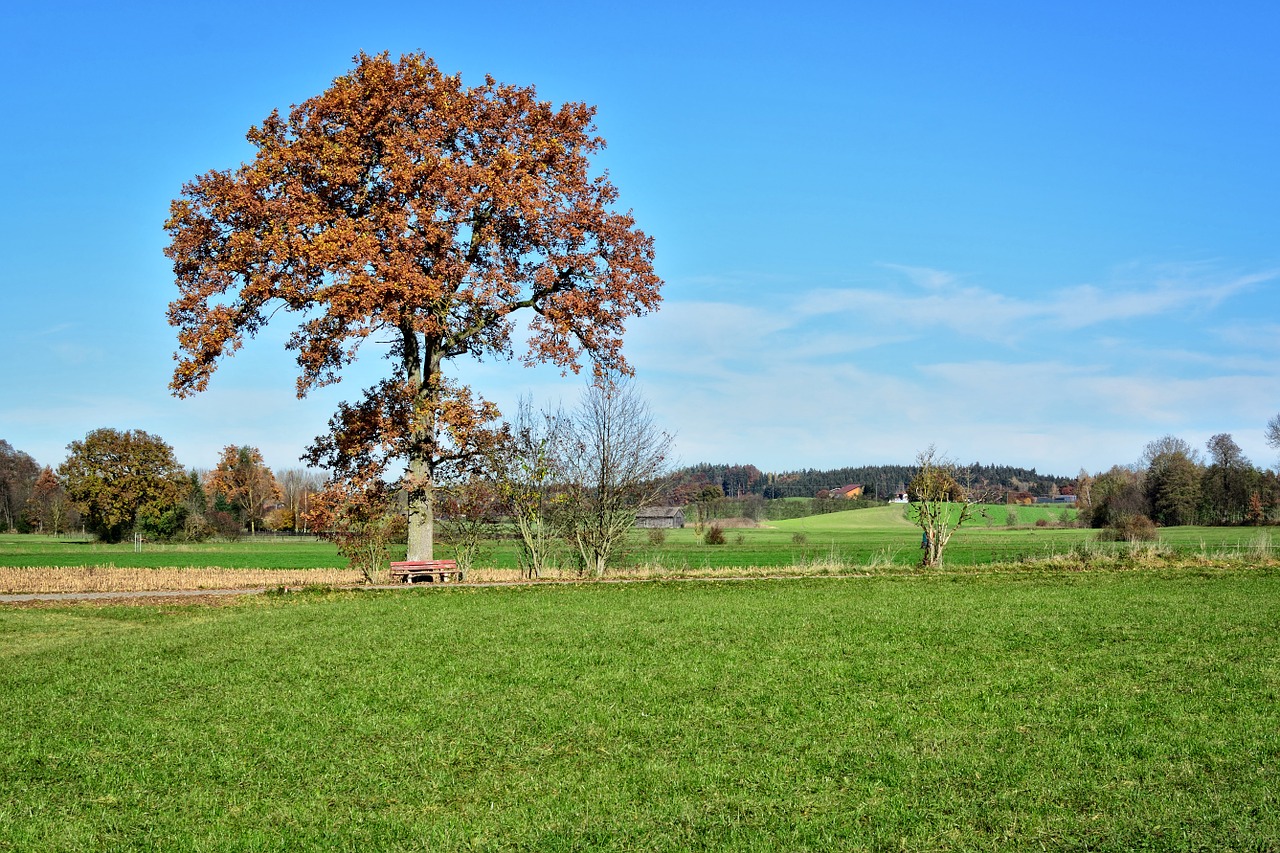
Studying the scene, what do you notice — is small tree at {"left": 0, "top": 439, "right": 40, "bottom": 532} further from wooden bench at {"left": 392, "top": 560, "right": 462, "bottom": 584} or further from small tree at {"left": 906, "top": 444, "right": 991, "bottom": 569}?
small tree at {"left": 906, "top": 444, "right": 991, "bottom": 569}

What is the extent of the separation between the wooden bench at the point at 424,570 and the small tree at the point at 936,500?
1317 cm

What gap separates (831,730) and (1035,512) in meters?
113

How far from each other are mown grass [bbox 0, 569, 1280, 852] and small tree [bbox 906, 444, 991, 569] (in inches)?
494

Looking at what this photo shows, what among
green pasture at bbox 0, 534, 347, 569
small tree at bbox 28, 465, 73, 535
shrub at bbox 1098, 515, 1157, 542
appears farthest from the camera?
small tree at bbox 28, 465, 73, 535

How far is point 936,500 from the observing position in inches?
1145

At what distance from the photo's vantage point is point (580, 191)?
27375 millimetres

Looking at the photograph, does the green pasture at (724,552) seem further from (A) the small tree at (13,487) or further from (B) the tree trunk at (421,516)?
(A) the small tree at (13,487)

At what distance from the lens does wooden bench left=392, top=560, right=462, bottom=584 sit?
25.9 meters

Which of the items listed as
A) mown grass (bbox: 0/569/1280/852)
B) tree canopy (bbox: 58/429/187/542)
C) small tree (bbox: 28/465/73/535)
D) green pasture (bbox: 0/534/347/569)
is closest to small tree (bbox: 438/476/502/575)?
mown grass (bbox: 0/569/1280/852)

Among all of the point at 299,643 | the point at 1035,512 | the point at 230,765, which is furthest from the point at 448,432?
the point at 1035,512

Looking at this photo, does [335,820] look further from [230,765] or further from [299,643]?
[299,643]

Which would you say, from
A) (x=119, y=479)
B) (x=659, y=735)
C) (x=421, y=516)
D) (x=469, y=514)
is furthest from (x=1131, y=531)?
(x=119, y=479)

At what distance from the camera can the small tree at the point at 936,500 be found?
1129 inches

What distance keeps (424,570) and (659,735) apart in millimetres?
17911
